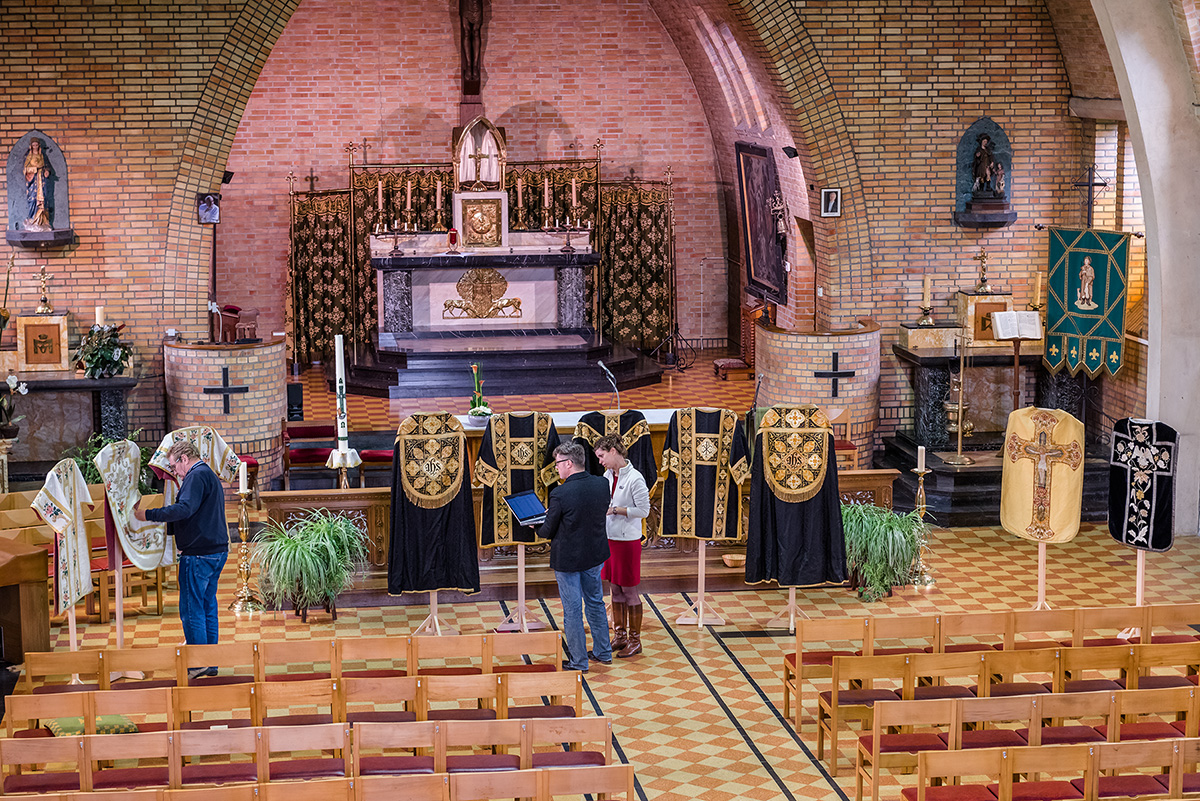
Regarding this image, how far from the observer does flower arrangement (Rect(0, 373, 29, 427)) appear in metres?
12.3

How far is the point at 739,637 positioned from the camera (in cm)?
1026

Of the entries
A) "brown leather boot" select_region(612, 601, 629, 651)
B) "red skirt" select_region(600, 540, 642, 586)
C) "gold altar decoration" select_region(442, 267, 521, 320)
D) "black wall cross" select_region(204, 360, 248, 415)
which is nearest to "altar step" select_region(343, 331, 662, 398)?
"gold altar decoration" select_region(442, 267, 521, 320)

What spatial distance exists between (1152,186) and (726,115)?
7781 millimetres

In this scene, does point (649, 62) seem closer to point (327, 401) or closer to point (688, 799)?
point (327, 401)

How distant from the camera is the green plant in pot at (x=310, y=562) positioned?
10.3 metres

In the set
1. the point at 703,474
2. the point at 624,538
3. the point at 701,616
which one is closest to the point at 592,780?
the point at 624,538

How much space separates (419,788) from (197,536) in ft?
11.0

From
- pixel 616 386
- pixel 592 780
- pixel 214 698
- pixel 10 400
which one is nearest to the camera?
pixel 592 780

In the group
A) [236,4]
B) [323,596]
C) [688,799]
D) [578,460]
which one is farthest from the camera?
[236,4]

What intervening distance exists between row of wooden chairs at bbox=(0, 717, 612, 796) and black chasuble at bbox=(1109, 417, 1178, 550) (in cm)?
457

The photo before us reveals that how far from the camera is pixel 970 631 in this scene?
829cm

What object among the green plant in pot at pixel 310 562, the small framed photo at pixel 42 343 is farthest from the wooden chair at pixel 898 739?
the small framed photo at pixel 42 343

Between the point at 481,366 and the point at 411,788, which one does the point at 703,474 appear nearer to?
the point at 411,788

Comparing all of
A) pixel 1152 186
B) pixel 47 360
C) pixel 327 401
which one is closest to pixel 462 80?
pixel 327 401
